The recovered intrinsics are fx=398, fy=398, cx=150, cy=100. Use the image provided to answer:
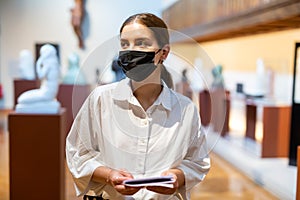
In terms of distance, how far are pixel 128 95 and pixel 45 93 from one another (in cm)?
288

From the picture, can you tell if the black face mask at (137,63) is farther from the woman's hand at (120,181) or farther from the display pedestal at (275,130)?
the display pedestal at (275,130)

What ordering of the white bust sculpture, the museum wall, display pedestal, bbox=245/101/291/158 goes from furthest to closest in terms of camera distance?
1. the museum wall
2. display pedestal, bbox=245/101/291/158
3. the white bust sculpture

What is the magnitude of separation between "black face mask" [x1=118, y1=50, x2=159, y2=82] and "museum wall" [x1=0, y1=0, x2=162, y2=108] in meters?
10.8

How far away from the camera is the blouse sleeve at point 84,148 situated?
1.35 m

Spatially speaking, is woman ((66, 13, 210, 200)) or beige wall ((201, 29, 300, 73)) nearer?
woman ((66, 13, 210, 200))

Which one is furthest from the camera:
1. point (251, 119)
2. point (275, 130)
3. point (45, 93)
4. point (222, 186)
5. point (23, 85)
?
point (23, 85)

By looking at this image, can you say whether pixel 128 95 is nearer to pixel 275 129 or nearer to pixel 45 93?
pixel 45 93

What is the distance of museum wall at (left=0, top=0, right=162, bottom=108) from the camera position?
12141mm

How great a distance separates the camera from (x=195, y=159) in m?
1.38

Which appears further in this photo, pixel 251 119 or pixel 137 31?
pixel 251 119

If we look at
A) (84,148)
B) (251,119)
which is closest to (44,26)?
(251,119)

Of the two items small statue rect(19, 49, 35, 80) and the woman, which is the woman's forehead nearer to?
the woman

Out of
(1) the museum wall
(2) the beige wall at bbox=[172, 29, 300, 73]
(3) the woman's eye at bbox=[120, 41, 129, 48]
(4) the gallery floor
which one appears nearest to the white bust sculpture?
(4) the gallery floor

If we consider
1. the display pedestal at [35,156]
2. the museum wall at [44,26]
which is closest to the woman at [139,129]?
the display pedestal at [35,156]
